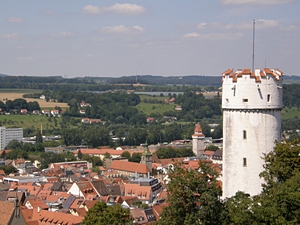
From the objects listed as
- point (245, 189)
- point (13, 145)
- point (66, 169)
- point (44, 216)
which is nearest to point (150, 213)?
point (44, 216)

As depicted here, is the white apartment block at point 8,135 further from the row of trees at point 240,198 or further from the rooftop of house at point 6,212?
the row of trees at point 240,198

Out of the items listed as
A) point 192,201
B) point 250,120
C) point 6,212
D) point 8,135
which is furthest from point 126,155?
point 250,120

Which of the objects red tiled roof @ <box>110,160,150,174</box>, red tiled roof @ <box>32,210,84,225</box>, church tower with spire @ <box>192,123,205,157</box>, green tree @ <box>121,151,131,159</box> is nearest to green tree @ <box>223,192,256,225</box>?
red tiled roof @ <box>32,210,84,225</box>

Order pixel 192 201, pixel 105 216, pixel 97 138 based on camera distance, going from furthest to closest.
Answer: pixel 97 138 → pixel 105 216 → pixel 192 201

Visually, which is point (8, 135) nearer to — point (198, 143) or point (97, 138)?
point (97, 138)

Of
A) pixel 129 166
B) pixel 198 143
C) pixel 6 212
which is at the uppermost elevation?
pixel 6 212

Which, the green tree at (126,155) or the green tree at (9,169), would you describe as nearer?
the green tree at (9,169)

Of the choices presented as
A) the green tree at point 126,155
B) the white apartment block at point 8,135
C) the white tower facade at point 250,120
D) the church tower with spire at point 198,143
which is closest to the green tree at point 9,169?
the green tree at point 126,155
